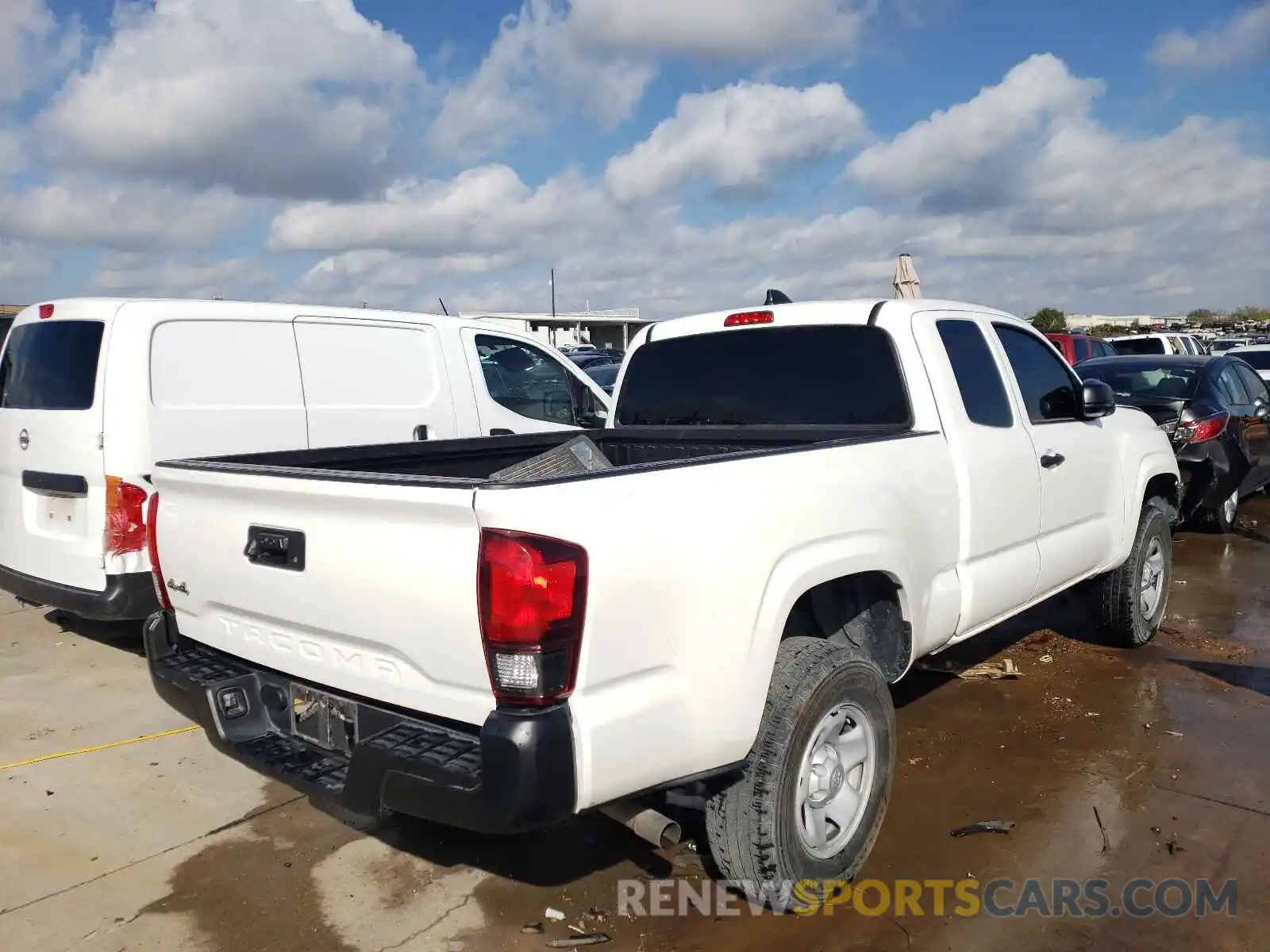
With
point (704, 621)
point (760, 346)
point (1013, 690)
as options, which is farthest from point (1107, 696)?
point (704, 621)

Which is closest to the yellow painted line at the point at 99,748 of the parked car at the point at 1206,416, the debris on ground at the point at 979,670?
the debris on ground at the point at 979,670

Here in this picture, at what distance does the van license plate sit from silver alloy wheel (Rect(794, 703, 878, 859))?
4.35 feet

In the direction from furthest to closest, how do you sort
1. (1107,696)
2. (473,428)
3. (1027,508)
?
(473,428)
(1107,696)
(1027,508)

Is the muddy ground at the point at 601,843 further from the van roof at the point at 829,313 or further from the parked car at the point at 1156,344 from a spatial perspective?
the parked car at the point at 1156,344

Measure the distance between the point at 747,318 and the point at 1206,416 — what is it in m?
5.85

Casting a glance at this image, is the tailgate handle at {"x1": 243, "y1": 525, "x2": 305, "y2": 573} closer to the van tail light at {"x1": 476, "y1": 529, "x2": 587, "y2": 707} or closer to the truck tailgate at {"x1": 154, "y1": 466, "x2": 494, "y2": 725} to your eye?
the truck tailgate at {"x1": 154, "y1": 466, "x2": 494, "y2": 725}

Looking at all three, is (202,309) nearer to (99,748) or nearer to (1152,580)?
(99,748)

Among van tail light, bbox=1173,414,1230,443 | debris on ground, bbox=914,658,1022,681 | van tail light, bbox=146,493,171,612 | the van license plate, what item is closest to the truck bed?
van tail light, bbox=146,493,171,612

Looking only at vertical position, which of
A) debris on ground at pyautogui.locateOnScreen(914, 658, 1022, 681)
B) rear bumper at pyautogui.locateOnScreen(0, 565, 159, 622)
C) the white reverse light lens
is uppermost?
the white reverse light lens

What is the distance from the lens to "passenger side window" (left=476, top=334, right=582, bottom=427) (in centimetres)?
724

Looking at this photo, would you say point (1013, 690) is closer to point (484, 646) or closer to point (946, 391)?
point (946, 391)

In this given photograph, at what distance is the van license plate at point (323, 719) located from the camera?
2.77 meters

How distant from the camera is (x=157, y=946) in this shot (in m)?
2.92

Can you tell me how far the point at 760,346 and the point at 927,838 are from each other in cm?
216
